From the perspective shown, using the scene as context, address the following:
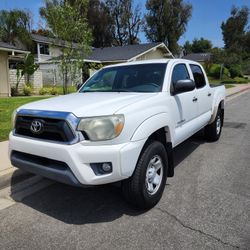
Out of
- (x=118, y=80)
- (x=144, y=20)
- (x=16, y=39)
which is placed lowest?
(x=118, y=80)

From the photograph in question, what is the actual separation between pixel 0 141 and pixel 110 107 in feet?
13.4

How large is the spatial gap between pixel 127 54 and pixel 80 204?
2917 cm

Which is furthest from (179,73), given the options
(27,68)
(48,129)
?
(27,68)

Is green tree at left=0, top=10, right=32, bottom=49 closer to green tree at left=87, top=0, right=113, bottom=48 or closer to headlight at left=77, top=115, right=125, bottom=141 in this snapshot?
green tree at left=87, top=0, right=113, bottom=48

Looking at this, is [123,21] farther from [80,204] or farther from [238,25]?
[80,204]

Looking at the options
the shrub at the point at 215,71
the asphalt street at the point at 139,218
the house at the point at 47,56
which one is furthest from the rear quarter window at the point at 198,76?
the shrub at the point at 215,71

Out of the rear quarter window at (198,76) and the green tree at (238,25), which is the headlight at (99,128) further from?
the green tree at (238,25)

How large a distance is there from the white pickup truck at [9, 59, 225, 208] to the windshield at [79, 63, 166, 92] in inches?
0.9

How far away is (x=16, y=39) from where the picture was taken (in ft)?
136

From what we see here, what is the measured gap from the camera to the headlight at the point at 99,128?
11.0 feet

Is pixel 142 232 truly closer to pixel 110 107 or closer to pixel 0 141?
pixel 110 107

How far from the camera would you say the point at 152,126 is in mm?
3791

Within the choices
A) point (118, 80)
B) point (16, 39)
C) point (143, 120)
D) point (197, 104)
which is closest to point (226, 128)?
point (197, 104)

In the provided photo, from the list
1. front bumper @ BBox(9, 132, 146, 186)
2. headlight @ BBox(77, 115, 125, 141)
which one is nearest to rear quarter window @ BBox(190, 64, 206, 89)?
front bumper @ BBox(9, 132, 146, 186)
